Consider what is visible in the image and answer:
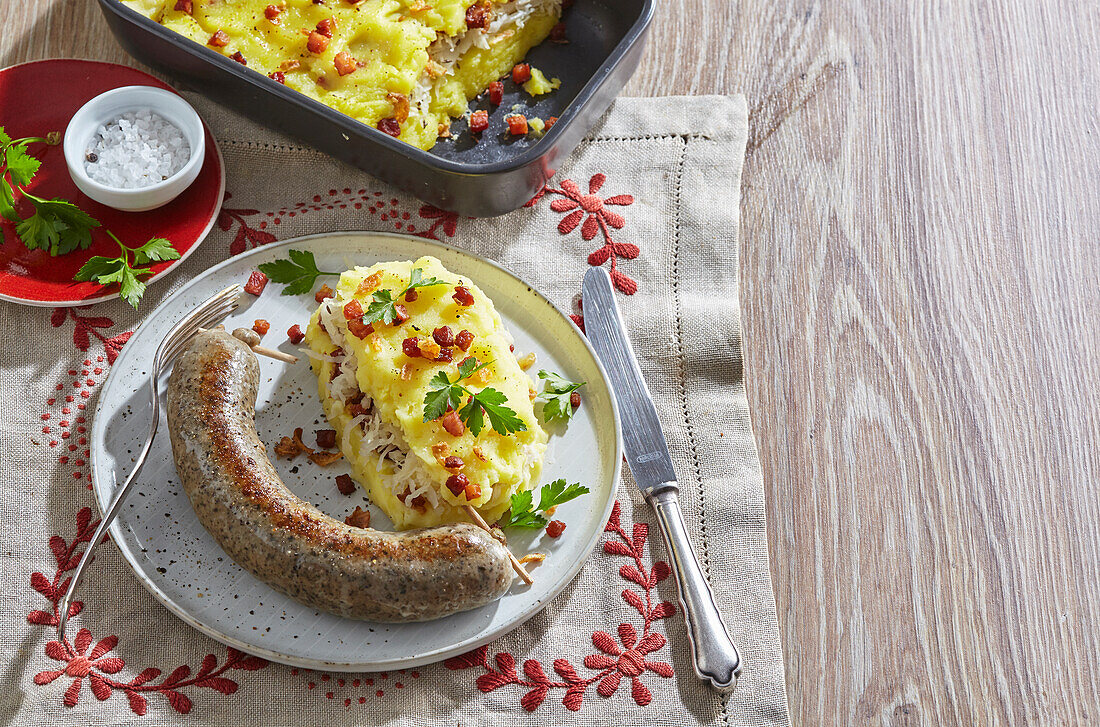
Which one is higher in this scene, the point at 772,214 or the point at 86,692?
the point at 772,214

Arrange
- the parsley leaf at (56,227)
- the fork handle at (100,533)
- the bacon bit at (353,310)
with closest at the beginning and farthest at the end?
the fork handle at (100,533) < the bacon bit at (353,310) < the parsley leaf at (56,227)

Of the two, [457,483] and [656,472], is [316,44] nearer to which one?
[457,483]

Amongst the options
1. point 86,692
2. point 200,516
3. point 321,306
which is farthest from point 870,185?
point 86,692

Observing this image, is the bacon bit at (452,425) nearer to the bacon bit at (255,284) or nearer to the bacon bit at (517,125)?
the bacon bit at (255,284)

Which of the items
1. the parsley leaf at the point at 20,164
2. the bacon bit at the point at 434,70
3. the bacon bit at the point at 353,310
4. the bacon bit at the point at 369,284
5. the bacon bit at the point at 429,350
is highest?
the bacon bit at the point at 434,70

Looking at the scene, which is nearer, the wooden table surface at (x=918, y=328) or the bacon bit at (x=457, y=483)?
the bacon bit at (x=457, y=483)

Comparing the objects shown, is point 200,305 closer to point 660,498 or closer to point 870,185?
point 660,498

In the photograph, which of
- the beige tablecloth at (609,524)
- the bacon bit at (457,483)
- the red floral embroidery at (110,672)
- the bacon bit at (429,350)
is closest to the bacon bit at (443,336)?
the bacon bit at (429,350)
